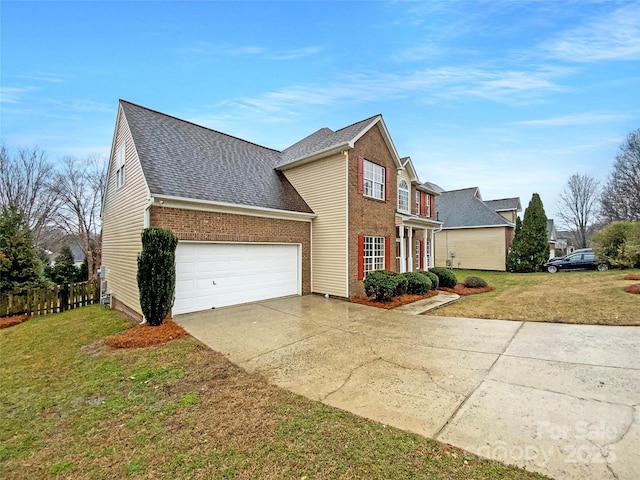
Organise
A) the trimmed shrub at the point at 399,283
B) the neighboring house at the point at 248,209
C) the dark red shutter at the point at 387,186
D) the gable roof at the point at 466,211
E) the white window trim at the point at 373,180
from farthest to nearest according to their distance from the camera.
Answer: the gable roof at the point at 466,211
the dark red shutter at the point at 387,186
the white window trim at the point at 373,180
the trimmed shrub at the point at 399,283
the neighboring house at the point at 248,209

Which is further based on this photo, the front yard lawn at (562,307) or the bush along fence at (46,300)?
the bush along fence at (46,300)

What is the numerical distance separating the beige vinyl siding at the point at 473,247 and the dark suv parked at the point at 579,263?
10.3ft

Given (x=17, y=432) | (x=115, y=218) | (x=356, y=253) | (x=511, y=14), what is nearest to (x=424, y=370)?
(x=17, y=432)

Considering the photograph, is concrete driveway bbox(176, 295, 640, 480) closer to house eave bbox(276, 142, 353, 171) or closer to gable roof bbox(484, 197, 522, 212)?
house eave bbox(276, 142, 353, 171)

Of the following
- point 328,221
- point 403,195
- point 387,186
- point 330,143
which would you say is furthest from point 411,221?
point 330,143

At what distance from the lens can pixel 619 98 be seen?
39.8 feet

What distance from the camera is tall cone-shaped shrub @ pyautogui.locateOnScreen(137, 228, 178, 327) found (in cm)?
696

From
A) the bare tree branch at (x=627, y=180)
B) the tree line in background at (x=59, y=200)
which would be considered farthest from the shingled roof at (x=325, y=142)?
the bare tree branch at (x=627, y=180)

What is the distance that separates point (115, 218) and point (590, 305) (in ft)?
55.5

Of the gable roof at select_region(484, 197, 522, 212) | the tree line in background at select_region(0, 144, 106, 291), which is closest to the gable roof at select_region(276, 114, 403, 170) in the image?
the gable roof at select_region(484, 197, 522, 212)

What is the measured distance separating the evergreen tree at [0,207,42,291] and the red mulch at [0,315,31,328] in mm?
1446

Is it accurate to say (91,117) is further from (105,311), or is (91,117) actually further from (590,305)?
(590,305)

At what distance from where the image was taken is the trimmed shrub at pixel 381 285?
10156 millimetres

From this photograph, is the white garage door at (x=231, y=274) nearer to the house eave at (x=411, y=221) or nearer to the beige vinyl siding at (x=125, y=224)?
the beige vinyl siding at (x=125, y=224)
